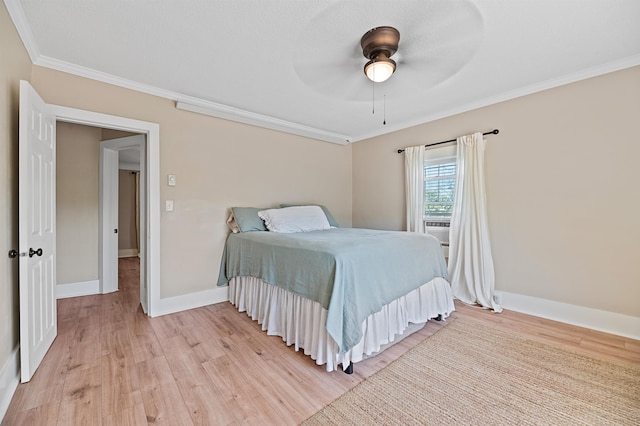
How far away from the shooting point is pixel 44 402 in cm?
151

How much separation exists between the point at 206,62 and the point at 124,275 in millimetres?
3986

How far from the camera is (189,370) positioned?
1823 millimetres

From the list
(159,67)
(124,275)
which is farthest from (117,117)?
(124,275)

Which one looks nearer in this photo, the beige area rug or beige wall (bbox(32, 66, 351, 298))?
the beige area rug

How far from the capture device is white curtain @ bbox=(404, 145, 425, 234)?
11.8ft

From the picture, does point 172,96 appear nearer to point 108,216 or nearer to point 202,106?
point 202,106

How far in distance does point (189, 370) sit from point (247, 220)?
163cm

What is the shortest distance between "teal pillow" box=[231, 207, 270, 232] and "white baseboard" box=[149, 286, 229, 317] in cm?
83

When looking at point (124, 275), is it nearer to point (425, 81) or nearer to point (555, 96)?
point (425, 81)

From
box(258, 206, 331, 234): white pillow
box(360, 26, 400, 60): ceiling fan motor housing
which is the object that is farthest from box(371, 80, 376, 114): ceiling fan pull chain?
box(258, 206, 331, 234): white pillow

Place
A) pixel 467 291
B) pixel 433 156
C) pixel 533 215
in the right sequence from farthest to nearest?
pixel 433 156 < pixel 467 291 < pixel 533 215

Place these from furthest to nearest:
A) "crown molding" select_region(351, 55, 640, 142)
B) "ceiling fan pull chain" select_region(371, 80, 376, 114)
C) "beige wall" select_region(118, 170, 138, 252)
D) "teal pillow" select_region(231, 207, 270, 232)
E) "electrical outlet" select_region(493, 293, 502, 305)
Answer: "beige wall" select_region(118, 170, 138, 252), "teal pillow" select_region(231, 207, 270, 232), "electrical outlet" select_region(493, 293, 502, 305), "ceiling fan pull chain" select_region(371, 80, 376, 114), "crown molding" select_region(351, 55, 640, 142)

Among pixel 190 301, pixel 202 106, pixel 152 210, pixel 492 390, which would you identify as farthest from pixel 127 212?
pixel 492 390

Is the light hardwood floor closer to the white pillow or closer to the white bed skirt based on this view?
the white bed skirt
